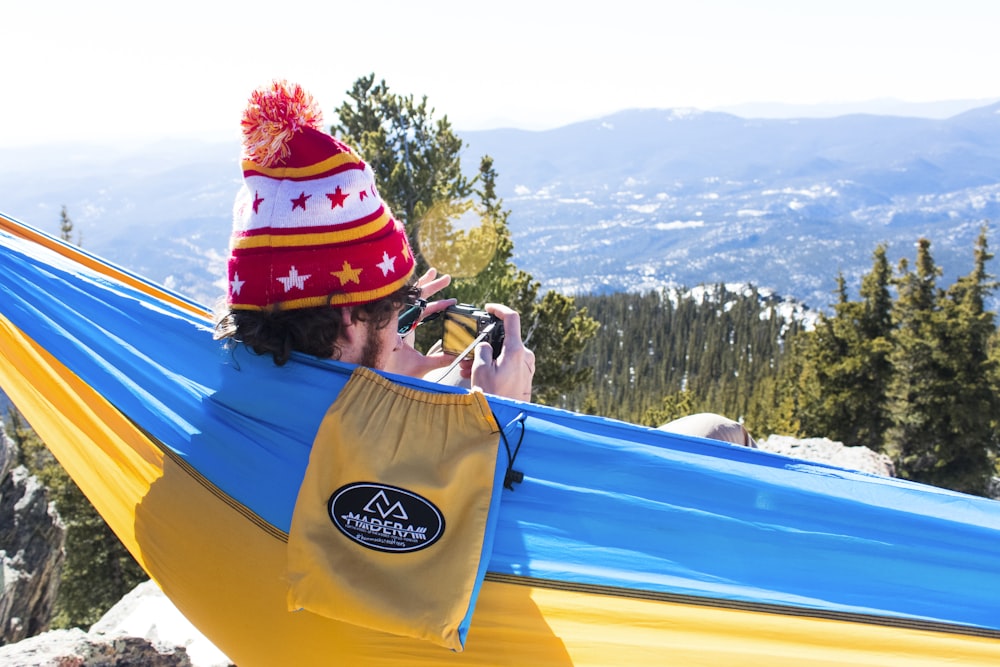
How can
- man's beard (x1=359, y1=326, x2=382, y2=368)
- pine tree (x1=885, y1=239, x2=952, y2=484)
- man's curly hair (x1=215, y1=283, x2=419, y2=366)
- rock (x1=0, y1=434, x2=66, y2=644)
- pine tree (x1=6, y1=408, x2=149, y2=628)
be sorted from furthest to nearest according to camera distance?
1. pine tree (x1=885, y1=239, x2=952, y2=484)
2. pine tree (x1=6, y1=408, x2=149, y2=628)
3. rock (x1=0, y1=434, x2=66, y2=644)
4. man's beard (x1=359, y1=326, x2=382, y2=368)
5. man's curly hair (x1=215, y1=283, x2=419, y2=366)

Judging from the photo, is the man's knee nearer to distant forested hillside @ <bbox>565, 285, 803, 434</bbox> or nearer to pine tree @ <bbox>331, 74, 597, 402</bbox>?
pine tree @ <bbox>331, 74, 597, 402</bbox>

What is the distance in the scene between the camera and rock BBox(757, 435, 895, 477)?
1063 cm

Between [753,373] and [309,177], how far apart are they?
322 ft

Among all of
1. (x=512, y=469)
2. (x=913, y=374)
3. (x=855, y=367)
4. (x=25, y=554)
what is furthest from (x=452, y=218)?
(x=855, y=367)

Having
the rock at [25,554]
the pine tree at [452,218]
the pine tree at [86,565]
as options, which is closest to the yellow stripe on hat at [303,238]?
the rock at [25,554]

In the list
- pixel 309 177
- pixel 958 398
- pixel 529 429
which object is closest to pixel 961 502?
pixel 529 429

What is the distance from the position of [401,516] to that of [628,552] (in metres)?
0.83

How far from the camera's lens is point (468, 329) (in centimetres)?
320

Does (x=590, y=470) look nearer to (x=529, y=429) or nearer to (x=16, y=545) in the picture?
(x=529, y=429)

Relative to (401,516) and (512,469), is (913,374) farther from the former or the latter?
(401,516)

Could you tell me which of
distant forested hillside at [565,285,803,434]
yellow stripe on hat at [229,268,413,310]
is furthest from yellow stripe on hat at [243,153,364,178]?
distant forested hillside at [565,285,803,434]

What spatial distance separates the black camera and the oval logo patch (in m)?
0.96

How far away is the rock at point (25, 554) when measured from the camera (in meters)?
6.93

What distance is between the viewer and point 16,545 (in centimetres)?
848
